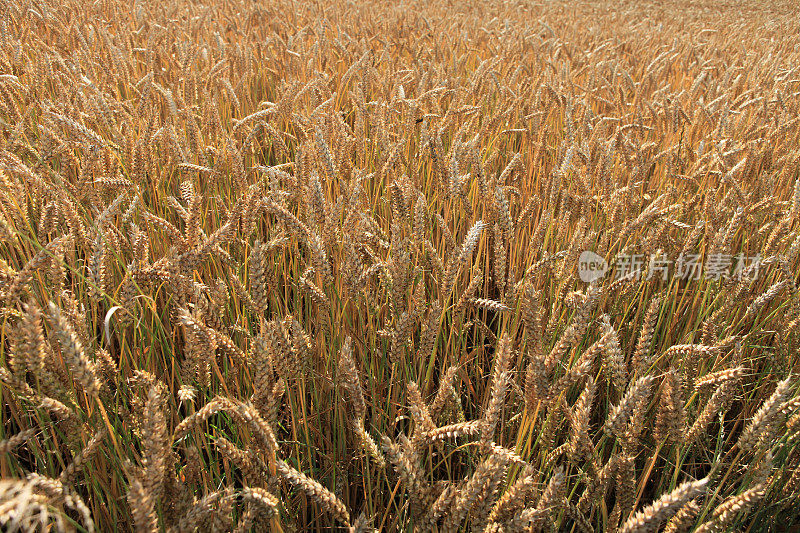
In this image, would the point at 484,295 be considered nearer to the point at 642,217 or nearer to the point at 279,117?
the point at 642,217

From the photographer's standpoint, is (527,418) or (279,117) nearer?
(527,418)

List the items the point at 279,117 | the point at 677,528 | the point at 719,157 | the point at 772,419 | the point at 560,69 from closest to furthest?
the point at 677,528, the point at 772,419, the point at 719,157, the point at 279,117, the point at 560,69

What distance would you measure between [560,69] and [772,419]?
2.62 metres

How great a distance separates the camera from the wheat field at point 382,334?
70cm

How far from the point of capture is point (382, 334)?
42.8 inches

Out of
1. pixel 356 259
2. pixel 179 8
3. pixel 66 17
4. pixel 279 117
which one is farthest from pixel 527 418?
pixel 179 8

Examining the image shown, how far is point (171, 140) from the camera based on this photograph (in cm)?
144

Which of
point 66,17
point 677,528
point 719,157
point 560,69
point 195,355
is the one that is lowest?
point 677,528

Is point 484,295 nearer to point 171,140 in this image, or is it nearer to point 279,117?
point 171,140

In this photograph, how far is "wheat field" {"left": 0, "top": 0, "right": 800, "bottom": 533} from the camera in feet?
2.29

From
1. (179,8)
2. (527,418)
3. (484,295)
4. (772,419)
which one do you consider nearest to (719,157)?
(484,295)

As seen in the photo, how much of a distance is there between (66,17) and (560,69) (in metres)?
3.08

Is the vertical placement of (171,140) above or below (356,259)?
above

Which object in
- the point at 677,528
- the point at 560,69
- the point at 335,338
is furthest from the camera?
the point at 560,69
